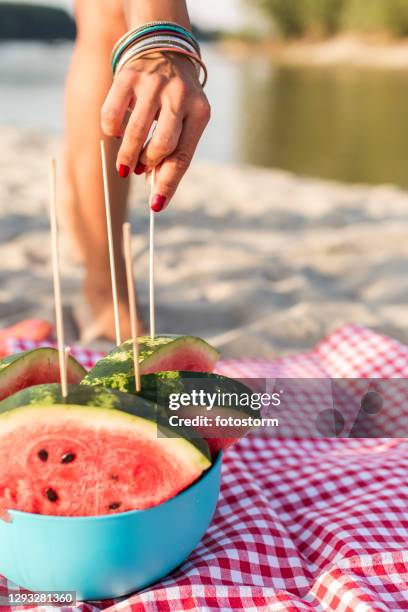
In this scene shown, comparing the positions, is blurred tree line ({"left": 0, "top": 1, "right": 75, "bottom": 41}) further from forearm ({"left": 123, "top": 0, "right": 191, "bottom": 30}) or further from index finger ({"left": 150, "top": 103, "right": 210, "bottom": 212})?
index finger ({"left": 150, "top": 103, "right": 210, "bottom": 212})

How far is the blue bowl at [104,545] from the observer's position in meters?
0.92

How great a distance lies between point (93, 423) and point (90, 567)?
0.21 metres

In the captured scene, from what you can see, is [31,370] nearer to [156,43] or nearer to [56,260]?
[56,260]

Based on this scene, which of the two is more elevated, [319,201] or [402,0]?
[402,0]

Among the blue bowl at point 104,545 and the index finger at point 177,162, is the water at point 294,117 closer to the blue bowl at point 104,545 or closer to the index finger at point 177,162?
the index finger at point 177,162

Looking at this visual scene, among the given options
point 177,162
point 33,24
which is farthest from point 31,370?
point 33,24

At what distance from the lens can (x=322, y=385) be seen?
1825mm

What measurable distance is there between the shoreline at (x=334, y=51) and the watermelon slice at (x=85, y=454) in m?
15.6

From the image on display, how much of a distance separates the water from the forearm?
13.1 feet

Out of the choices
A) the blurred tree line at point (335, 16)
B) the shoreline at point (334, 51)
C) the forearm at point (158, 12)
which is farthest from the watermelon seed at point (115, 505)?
the blurred tree line at point (335, 16)

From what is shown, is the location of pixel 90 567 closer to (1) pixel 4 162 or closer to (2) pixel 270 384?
(2) pixel 270 384

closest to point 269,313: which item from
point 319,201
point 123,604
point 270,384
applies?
point 270,384

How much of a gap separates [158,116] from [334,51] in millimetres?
20964

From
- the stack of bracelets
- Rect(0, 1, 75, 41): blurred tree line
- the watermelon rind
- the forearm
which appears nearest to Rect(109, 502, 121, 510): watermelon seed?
the watermelon rind
